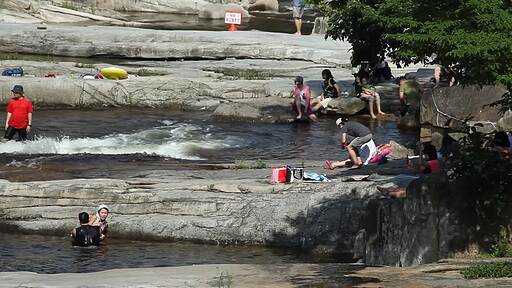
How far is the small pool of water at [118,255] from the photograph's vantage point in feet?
53.2

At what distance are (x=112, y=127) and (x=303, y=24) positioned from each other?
2410 centimetres

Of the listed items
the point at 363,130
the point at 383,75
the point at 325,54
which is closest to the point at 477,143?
the point at 363,130

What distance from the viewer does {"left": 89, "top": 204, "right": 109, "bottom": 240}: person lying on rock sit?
56.9ft

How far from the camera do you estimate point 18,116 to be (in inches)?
942

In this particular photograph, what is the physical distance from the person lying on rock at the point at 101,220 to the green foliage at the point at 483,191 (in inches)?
231

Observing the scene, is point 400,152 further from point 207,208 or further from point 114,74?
point 114,74

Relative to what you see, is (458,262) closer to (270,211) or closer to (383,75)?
(270,211)

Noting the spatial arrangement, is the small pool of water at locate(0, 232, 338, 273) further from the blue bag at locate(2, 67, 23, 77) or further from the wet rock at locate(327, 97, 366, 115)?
the blue bag at locate(2, 67, 23, 77)

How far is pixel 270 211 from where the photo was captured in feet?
56.6

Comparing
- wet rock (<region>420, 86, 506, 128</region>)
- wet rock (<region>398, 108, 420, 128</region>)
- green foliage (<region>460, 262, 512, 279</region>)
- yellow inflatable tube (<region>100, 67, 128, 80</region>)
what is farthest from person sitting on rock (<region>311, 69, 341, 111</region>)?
green foliage (<region>460, 262, 512, 279</region>)

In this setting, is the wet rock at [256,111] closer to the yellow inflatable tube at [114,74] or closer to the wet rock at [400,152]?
the yellow inflatable tube at [114,74]

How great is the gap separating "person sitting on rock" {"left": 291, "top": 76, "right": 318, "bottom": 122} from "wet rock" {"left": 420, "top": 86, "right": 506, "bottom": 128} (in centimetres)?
322

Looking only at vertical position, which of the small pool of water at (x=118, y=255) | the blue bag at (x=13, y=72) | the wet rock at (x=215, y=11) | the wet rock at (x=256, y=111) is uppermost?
the wet rock at (x=215, y=11)

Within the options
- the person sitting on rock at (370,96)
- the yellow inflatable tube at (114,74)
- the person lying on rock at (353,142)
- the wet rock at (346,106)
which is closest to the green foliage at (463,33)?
the person lying on rock at (353,142)
